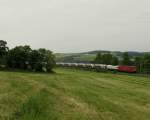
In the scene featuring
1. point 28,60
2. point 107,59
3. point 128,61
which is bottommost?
point 128,61

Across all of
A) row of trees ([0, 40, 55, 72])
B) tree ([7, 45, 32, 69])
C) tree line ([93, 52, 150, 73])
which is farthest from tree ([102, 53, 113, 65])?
tree ([7, 45, 32, 69])

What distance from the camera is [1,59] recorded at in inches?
2245

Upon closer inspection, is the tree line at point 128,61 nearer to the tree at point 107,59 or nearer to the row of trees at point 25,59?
the tree at point 107,59

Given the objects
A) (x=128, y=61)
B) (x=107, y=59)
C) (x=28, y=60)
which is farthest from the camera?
(x=107, y=59)

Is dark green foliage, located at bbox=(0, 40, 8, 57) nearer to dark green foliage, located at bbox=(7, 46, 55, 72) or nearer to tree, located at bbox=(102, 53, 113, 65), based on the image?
dark green foliage, located at bbox=(7, 46, 55, 72)

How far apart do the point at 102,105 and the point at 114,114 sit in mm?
2460

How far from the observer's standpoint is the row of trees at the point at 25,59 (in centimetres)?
5738

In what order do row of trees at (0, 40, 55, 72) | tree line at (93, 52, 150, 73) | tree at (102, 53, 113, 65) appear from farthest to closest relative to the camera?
1. tree at (102, 53, 113, 65)
2. tree line at (93, 52, 150, 73)
3. row of trees at (0, 40, 55, 72)

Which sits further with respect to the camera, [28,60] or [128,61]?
[128,61]

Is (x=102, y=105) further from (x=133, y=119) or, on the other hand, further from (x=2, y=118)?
(x=2, y=118)

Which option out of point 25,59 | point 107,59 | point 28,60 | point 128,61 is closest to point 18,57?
point 25,59

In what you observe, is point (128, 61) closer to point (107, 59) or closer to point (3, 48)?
point (107, 59)

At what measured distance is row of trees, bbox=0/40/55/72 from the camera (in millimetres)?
57375

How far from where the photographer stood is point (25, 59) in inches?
2276
